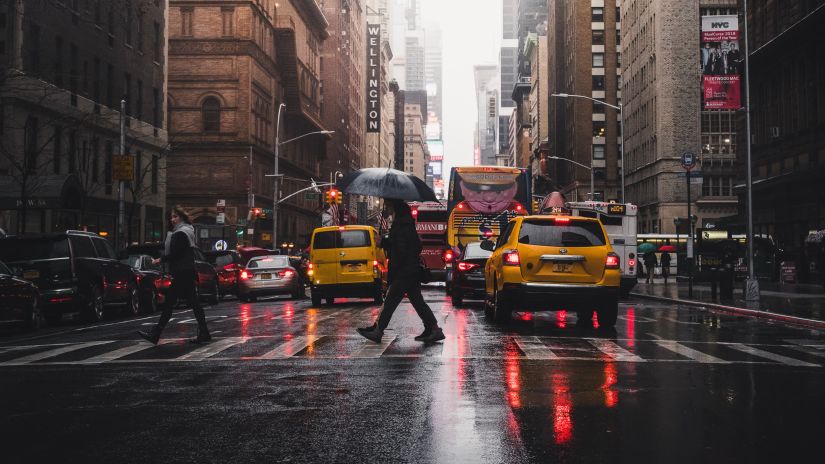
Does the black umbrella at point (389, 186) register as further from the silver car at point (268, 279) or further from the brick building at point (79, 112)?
the brick building at point (79, 112)

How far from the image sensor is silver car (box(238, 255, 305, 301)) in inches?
1158

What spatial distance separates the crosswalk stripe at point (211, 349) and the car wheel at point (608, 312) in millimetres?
5899

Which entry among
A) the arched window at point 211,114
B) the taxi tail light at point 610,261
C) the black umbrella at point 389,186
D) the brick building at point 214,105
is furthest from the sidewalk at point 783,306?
the arched window at point 211,114

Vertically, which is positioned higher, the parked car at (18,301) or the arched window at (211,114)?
the arched window at (211,114)

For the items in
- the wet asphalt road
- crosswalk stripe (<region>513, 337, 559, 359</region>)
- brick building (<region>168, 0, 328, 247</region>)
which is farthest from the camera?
brick building (<region>168, 0, 328, 247</region>)

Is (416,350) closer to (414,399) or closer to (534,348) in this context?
(534,348)

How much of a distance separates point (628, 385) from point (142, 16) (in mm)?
45217

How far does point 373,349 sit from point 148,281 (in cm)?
1346

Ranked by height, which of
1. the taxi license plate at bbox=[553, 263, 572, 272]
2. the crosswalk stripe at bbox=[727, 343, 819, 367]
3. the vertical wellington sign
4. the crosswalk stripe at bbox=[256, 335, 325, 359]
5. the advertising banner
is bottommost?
the crosswalk stripe at bbox=[727, 343, 819, 367]

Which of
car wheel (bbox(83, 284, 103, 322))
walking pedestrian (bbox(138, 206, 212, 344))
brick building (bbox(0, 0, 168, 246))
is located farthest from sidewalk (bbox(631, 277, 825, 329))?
brick building (bbox(0, 0, 168, 246))

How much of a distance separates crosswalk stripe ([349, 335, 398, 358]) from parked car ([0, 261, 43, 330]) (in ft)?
23.7

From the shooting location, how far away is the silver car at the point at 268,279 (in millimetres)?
29406

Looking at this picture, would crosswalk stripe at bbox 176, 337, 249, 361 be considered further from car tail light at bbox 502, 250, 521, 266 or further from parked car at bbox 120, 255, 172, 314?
parked car at bbox 120, 255, 172, 314

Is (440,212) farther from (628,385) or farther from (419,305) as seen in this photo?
(628,385)
